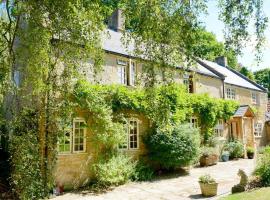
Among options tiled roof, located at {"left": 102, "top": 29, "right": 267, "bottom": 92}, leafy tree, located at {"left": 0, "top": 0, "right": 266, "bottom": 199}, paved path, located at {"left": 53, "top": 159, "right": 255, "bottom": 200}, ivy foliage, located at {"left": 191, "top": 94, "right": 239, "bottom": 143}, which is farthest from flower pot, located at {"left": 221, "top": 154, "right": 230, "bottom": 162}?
leafy tree, located at {"left": 0, "top": 0, "right": 266, "bottom": 199}

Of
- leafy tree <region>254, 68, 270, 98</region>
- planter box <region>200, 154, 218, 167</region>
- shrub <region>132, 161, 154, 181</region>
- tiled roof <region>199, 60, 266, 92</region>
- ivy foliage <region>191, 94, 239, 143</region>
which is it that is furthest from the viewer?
leafy tree <region>254, 68, 270, 98</region>

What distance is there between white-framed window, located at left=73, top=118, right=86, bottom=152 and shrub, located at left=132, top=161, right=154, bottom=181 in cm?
308

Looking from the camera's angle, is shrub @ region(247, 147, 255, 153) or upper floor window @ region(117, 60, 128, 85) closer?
upper floor window @ region(117, 60, 128, 85)

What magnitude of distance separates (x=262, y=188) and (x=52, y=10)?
1033cm

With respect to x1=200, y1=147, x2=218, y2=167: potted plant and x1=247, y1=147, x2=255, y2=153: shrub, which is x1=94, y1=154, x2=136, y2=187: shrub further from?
x1=247, y1=147, x2=255, y2=153: shrub

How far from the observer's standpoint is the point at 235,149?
24.6 m

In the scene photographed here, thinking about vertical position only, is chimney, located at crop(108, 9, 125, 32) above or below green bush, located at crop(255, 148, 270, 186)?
above

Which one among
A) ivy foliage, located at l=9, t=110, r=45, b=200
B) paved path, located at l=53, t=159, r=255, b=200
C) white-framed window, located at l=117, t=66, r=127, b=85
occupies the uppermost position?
white-framed window, located at l=117, t=66, r=127, b=85

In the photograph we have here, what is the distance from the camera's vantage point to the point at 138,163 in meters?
17.4

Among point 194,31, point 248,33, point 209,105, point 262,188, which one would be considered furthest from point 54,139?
point 209,105

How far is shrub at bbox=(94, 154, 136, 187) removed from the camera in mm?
14602

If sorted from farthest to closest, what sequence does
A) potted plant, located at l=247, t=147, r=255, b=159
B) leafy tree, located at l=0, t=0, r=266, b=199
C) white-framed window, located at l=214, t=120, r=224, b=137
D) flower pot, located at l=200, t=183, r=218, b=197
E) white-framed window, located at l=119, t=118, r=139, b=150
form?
potted plant, located at l=247, t=147, r=255, b=159 → white-framed window, located at l=214, t=120, r=224, b=137 → white-framed window, located at l=119, t=118, r=139, b=150 → flower pot, located at l=200, t=183, r=218, b=197 → leafy tree, located at l=0, t=0, r=266, b=199

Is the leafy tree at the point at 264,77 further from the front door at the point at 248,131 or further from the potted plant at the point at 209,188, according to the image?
the potted plant at the point at 209,188

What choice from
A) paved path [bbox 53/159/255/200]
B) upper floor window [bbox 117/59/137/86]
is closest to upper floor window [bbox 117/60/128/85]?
upper floor window [bbox 117/59/137/86]
